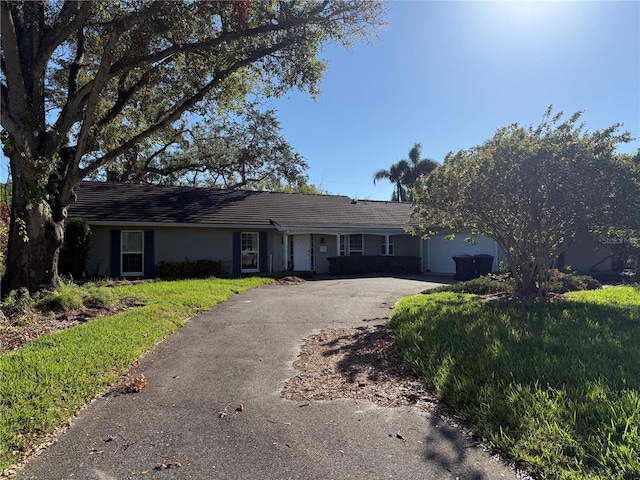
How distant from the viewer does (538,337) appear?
574 centimetres

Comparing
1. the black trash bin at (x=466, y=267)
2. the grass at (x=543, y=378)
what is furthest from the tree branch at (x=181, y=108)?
the black trash bin at (x=466, y=267)

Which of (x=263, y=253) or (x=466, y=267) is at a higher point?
(x=263, y=253)

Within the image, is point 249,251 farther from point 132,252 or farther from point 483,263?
point 483,263

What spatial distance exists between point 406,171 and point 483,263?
24151mm

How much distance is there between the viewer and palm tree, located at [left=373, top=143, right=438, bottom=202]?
125 ft

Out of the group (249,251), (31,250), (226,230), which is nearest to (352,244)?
(249,251)

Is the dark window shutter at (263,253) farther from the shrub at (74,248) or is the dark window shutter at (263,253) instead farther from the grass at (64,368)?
the grass at (64,368)

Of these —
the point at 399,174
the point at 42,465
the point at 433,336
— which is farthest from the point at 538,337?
the point at 399,174

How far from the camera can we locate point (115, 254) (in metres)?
16.5

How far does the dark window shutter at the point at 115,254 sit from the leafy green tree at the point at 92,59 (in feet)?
17.1

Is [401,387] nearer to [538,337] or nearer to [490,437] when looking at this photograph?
[490,437]

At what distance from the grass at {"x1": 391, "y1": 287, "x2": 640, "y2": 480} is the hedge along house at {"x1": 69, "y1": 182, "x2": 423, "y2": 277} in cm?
1242

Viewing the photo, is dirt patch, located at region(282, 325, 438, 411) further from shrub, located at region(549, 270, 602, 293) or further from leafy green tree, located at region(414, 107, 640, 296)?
shrub, located at region(549, 270, 602, 293)

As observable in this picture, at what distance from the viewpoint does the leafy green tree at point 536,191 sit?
8328 millimetres
